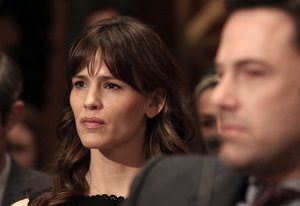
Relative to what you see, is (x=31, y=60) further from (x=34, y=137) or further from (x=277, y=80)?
(x=277, y=80)

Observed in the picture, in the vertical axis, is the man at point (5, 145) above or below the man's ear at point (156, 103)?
below

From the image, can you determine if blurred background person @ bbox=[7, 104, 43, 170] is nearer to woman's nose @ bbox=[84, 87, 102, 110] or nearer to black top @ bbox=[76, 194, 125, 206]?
black top @ bbox=[76, 194, 125, 206]

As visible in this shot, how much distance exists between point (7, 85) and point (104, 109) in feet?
3.84

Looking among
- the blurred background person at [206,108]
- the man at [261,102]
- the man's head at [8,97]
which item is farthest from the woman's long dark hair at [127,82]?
the blurred background person at [206,108]

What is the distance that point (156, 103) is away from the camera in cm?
355

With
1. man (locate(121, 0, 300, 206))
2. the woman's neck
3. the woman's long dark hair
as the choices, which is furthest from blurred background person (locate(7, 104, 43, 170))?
man (locate(121, 0, 300, 206))

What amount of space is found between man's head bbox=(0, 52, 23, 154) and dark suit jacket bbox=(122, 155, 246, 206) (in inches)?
73.5

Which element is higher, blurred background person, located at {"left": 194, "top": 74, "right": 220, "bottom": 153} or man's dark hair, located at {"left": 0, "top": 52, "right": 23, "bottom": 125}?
man's dark hair, located at {"left": 0, "top": 52, "right": 23, "bottom": 125}

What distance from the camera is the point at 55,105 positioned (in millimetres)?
7133

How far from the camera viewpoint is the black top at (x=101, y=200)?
3.43 meters

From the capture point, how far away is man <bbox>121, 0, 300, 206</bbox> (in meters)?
2.36

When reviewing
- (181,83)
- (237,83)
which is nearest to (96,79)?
(181,83)

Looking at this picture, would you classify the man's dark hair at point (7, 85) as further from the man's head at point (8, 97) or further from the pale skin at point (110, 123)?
the pale skin at point (110, 123)

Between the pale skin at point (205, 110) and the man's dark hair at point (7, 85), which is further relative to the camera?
the pale skin at point (205, 110)
